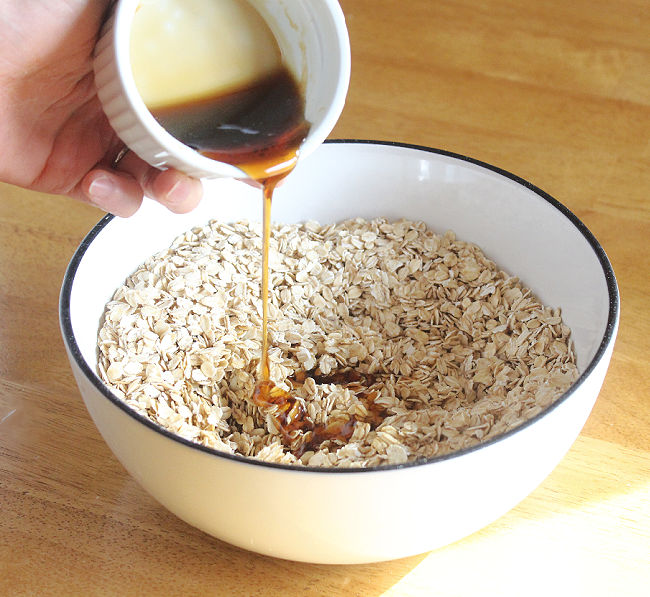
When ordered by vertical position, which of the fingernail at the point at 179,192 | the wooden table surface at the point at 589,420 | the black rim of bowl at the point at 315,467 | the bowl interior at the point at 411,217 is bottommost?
the wooden table surface at the point at 589,420

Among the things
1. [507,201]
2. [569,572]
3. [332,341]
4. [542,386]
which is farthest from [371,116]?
[569,572]

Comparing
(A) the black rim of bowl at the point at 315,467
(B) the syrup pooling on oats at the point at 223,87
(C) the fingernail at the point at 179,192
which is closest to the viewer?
(A) the black rim of bowl at the point at 315,467

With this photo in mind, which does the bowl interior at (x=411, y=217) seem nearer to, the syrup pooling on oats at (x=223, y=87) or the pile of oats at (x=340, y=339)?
the pile of oats at (x=340, y=339)

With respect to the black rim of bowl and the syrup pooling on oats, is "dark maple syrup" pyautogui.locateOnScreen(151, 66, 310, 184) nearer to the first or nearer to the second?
the syrup pooling on oats

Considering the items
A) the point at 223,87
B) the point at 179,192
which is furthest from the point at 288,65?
the point at 179,192

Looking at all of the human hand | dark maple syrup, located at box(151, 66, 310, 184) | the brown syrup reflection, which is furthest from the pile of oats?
dark maple syrup, located at box(151, 66, 310, 184)

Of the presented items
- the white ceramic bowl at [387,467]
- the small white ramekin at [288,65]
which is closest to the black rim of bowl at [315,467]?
the white ceramic bowl at [387,467]

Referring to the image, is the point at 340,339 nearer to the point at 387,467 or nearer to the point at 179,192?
the point at 179,192
